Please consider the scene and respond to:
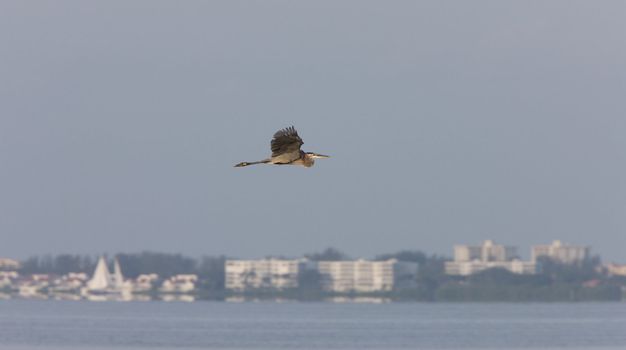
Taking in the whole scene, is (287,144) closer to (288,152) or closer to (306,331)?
(288,152)

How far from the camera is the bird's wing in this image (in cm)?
3503

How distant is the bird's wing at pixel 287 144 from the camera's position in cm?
3503

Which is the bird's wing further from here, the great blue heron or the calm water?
the calm water

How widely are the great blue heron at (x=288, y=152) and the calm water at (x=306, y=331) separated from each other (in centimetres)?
6009

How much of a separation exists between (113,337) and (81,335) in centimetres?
402

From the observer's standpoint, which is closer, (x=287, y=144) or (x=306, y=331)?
(x=287, y=144)

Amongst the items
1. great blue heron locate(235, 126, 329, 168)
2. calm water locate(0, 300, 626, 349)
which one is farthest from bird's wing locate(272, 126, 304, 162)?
calm water locate(0, 300, 626, 349)

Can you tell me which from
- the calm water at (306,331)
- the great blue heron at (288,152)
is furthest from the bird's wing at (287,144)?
the calm water at (306,331)

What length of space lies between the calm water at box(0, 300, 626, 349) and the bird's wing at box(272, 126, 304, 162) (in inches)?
2375

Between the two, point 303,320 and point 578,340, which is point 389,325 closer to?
point 303,320

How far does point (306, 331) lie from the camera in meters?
121

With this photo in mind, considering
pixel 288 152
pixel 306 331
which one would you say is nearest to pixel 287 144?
pixel 288 152

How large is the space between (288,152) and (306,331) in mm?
86802

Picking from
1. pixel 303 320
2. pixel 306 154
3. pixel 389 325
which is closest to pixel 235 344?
pixel 389 325
